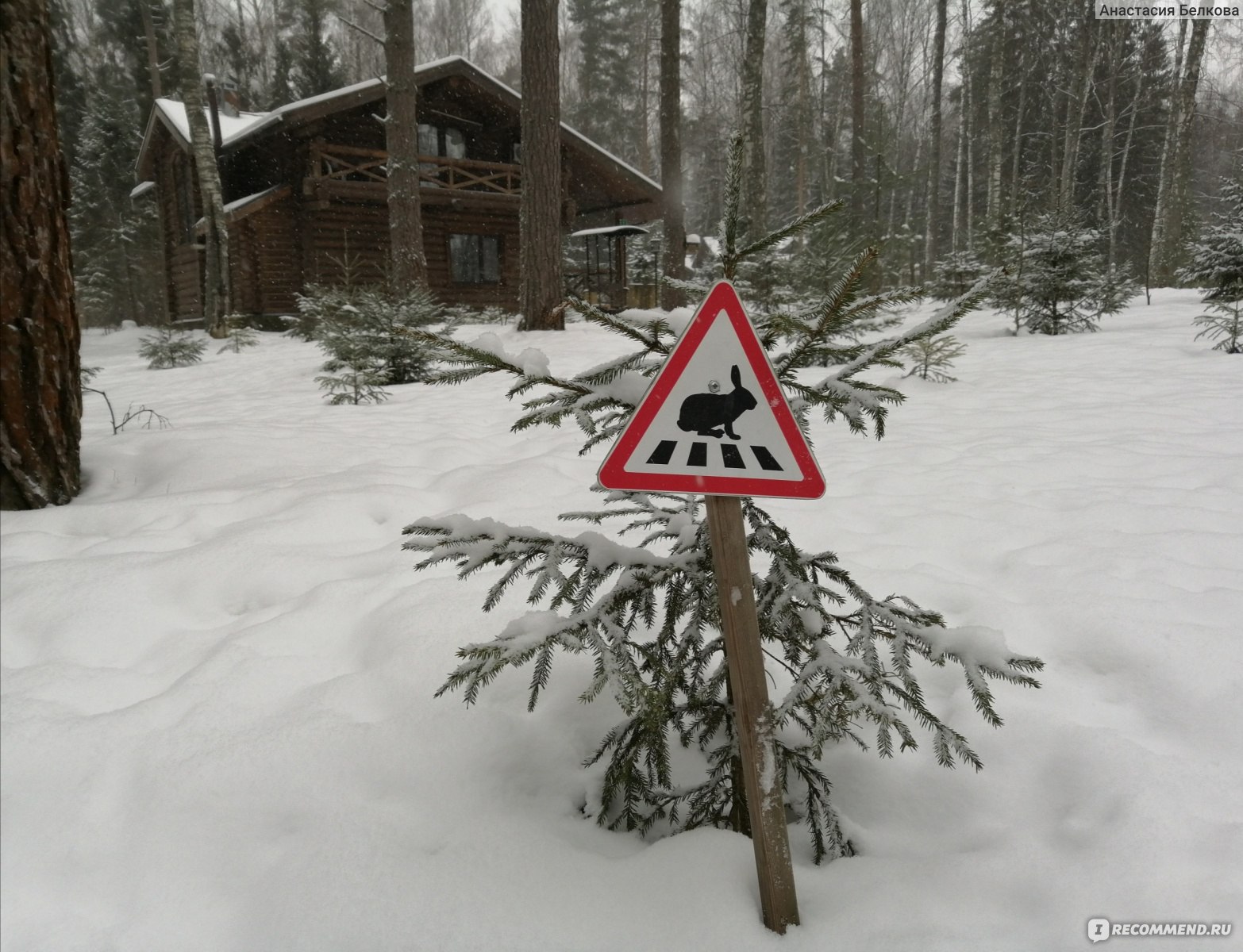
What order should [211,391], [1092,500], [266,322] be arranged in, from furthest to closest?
[266,322] < [211,391] < [1092,500]

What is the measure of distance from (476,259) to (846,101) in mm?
22005

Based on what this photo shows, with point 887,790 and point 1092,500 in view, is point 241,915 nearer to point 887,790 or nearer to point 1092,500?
point 887,790

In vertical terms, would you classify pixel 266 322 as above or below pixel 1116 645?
above

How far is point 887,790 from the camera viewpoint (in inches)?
74.1

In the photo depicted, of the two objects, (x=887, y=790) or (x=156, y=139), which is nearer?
(x=887, y=790)

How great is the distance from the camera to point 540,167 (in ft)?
30.9

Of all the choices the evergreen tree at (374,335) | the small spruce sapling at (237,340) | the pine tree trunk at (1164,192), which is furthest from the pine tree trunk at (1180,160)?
the small spruce sapling at (237,340)

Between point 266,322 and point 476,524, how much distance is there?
17.6 metres

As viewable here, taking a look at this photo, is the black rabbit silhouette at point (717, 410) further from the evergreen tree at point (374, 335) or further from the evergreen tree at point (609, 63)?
the evergreen tree at point (609, 63)

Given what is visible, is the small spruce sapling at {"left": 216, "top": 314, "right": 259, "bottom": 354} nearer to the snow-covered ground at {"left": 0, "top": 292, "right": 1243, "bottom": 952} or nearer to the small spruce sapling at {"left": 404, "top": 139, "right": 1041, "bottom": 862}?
the snow-covered ground at {"left": 0, "top": 292, "right": 1243, "bottom": 952}

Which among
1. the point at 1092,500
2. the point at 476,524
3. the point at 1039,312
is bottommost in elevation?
the point at 1092,500

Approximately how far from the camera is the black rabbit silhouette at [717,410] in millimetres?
1247

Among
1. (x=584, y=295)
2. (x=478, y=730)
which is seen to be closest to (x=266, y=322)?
(x=584, y=295)

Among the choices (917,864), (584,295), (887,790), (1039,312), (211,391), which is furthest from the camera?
(584,295)
